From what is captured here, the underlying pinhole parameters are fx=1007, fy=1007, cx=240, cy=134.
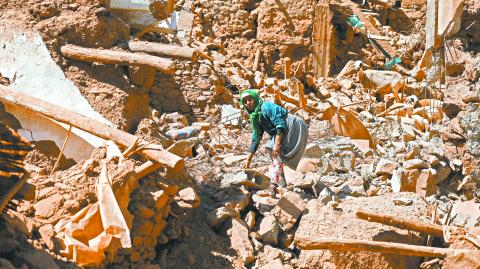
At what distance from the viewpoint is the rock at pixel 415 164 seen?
34.8 ft

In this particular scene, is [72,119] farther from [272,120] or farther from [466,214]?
[466,214]

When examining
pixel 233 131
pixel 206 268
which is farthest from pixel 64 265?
pixel 233 131

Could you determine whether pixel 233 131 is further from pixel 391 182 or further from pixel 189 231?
pixel 189 231

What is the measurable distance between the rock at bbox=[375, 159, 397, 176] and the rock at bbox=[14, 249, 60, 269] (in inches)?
186

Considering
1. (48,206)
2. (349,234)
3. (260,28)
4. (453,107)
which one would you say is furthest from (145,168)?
A: (260,28)

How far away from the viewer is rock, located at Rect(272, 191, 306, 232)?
8602 millimetres

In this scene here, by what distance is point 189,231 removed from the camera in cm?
825

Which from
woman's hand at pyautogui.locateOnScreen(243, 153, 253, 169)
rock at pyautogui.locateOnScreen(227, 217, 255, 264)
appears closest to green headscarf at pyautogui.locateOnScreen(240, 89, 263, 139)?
woman's hand at pyautogui.locateOnScreen(243, 153, 253, 169)

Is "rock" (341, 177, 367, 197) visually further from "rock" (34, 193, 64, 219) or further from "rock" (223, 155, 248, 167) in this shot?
"rock" (34, 193, 64, 219)

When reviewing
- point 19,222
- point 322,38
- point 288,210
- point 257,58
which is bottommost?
point 257,58

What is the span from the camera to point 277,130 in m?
8.98

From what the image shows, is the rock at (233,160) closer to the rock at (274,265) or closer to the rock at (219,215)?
the rock at (219,215)

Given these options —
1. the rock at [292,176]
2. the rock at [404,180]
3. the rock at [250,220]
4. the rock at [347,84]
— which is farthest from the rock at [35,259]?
the rock at [347,84]

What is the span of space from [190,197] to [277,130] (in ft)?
3.73
